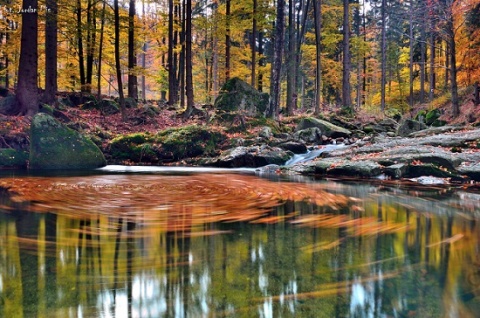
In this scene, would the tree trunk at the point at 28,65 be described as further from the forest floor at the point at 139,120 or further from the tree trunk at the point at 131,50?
the tree trunk at the point at 131,50

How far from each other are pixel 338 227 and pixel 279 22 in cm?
1369

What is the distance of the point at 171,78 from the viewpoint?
62.8 feet

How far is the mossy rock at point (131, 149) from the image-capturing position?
12742 mm

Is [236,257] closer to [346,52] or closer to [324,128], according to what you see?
[324,128]

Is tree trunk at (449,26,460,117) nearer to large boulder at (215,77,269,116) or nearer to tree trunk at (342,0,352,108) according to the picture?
tree trunk at (342,0,352,108)

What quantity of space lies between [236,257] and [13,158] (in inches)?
393

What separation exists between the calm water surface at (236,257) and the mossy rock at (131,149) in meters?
7.08

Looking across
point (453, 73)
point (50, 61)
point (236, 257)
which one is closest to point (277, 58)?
point (453, 73)

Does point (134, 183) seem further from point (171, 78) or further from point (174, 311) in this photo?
point (171, 78)

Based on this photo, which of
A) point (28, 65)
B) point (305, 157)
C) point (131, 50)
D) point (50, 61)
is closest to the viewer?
point (28, 65)

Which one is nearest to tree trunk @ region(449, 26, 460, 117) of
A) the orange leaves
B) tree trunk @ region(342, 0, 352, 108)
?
tree trunk @ region(342, 0, 352, 108)

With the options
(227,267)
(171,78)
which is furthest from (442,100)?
(227,267)

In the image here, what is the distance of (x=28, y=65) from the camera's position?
438 inches

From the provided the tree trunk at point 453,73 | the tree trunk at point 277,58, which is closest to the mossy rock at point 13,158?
the tree trunk at point 277,58
